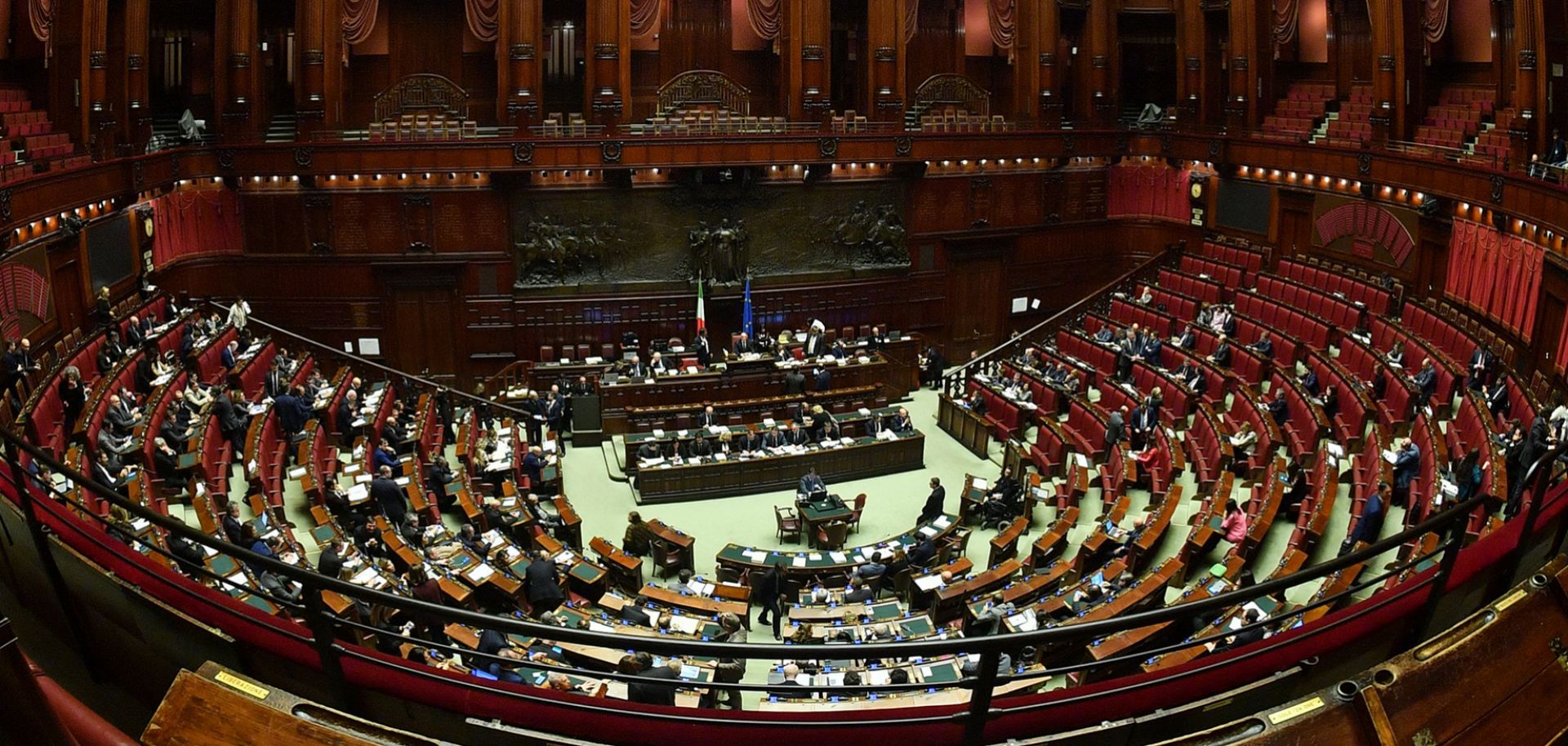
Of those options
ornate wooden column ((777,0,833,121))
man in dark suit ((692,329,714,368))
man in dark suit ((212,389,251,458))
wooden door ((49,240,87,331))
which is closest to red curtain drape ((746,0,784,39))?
ornate wooden column ((777,0,833,121))

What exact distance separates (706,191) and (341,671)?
18.4 metres

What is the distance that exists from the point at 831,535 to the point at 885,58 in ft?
36.0

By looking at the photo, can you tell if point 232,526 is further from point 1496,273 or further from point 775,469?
point 1496,273

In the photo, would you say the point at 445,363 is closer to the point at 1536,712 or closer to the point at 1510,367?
the point at 1510,367

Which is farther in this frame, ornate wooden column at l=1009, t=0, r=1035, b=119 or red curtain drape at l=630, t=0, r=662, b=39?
ornate wooden column at l=1009, t=0, r=1035, b=119

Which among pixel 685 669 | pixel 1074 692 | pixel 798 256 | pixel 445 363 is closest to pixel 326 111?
pixel 445 363

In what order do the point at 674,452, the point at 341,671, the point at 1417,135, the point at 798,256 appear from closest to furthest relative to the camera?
the point at 341,671, the point at 674,452, the point at 1417,135, the point at 798,256

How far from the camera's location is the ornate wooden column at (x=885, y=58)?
21672 mm

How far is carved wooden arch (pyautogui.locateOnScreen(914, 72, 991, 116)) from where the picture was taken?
78.4ft

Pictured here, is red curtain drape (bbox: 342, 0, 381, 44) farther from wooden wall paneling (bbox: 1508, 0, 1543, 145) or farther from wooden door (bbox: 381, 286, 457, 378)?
wooden wall paneling (bbox: 1508, 0, 1543, 145)

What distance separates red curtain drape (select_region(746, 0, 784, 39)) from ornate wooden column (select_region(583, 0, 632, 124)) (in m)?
2.72

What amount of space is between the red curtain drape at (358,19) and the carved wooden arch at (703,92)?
5.81 meters

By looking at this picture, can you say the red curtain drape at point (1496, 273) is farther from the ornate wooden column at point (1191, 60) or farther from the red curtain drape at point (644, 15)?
the red curtain drape at point (644, 15)

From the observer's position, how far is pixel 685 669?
371 inches
